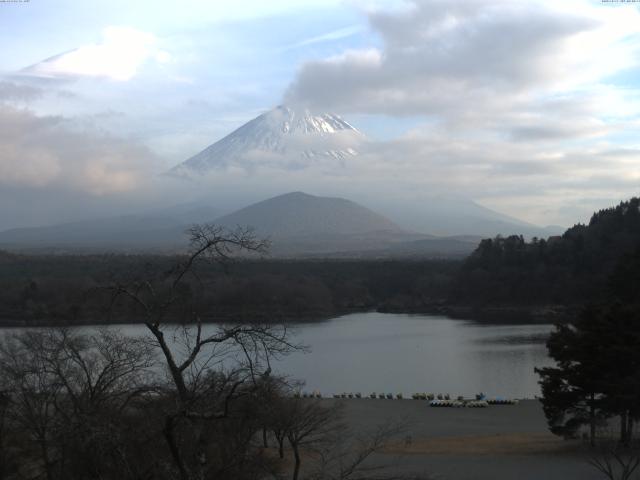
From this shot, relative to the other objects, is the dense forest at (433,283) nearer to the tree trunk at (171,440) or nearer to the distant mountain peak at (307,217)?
the tree trunk at (171,440)

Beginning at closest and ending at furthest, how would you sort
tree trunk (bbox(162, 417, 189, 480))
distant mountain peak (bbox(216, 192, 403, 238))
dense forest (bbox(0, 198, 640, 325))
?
tree trunk (bbox(162, 417, 189, 480))
dense forest (bbox(0, 198, 640, 325))
distant mountain peak (bbox(216, 192, 403, 238))

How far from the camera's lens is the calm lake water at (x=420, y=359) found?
19875mm

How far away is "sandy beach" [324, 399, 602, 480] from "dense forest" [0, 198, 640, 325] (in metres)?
16.9

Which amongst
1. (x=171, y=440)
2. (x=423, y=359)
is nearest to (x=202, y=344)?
(x=171, y=440)

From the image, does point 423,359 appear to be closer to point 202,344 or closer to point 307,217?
point 202,344

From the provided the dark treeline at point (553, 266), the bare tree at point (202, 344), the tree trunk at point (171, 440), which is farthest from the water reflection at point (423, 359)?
the tree trunk at point (171, 440)

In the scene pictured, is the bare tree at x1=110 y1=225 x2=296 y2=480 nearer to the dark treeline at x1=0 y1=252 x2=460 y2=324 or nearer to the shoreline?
the dark treeline at x1=0 y1=252 x2=460 y2=324

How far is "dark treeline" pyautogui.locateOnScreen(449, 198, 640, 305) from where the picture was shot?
42.2 metres

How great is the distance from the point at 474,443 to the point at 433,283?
4141 centimetres

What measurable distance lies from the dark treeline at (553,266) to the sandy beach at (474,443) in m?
24.8

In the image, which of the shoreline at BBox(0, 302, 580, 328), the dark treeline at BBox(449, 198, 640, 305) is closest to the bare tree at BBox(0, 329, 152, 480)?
the shoreline at BBox(0, 302, 580, 328)

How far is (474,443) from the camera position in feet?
40.8

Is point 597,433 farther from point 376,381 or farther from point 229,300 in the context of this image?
point 229,300

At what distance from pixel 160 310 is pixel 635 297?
17256mm
